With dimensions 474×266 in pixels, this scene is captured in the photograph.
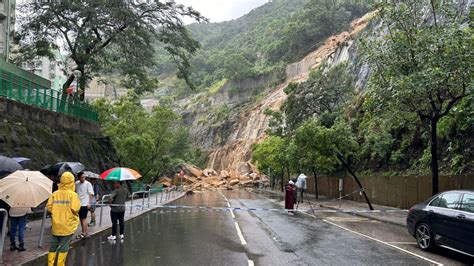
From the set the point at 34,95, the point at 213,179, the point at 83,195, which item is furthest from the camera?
the point at 213,179

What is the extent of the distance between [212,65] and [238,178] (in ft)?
221

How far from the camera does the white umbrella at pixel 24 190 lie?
7633 millimetres

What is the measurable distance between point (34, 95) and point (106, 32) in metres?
6.19

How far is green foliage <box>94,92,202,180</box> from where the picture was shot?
3422 centimetres

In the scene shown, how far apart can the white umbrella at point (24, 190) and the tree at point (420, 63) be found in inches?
424

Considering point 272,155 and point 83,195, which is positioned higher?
point 272,155

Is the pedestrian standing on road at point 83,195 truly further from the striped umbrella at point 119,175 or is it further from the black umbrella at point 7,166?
the black umbrella at point 7,166

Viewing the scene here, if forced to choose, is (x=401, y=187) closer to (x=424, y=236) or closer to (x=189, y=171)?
(x=424, y=236)

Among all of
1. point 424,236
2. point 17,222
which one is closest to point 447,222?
point 424,236

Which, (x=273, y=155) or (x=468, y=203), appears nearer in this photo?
(x=468, y=203)

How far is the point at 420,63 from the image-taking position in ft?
48.3

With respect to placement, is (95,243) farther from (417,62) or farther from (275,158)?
(275,158)

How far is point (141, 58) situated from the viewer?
83.5 feet

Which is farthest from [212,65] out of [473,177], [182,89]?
[473,177]
